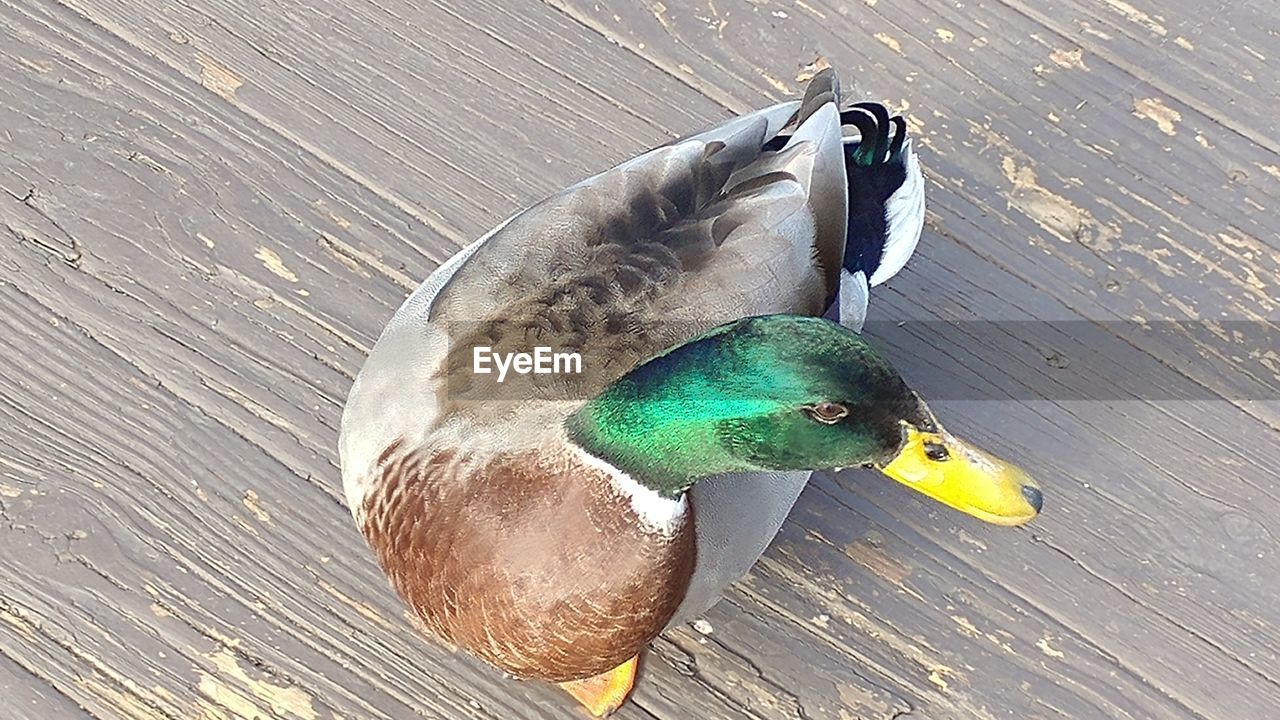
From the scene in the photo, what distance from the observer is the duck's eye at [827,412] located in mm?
1110

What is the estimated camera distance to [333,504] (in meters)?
1.81

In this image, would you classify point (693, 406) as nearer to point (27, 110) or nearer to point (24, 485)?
point (24, 485)

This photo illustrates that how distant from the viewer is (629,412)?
4.00 ft

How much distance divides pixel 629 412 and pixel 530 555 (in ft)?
0.67

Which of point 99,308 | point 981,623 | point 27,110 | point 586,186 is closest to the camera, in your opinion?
point 586,186

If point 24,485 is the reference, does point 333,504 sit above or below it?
above

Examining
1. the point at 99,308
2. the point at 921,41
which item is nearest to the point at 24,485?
the point at 99,308

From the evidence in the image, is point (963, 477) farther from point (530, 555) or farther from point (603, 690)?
point (603, 690)

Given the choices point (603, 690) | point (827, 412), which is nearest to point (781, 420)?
point (827, 412)

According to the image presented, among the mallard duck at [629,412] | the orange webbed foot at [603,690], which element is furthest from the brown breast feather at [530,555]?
the orange webbed foot at [603,690]

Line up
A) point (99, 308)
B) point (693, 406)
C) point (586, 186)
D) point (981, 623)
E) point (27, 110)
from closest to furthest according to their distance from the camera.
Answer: point (693, 406) < point (586, 186) < point (981, 623) < point (99, 308) < point (27, 110)

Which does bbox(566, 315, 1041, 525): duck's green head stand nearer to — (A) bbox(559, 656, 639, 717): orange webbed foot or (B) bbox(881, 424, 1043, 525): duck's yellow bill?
(B) bbox(881, 424, 1043, 525): duck's yellow bill

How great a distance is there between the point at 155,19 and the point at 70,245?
1.50 ft

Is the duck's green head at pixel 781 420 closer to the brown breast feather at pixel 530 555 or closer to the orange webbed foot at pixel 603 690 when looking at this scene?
the brown breast feather at pixel 530 555
